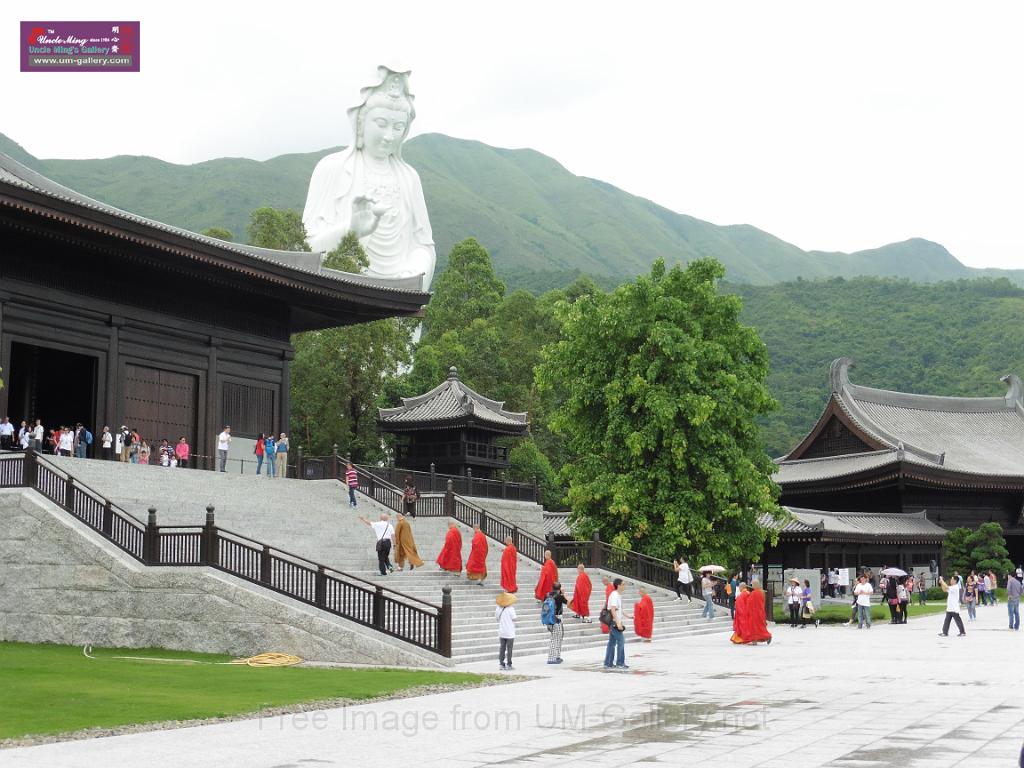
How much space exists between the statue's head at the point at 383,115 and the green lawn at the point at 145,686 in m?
48.8

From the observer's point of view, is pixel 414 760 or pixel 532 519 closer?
pixel 414 760

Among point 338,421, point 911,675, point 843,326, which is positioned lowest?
point 911,675

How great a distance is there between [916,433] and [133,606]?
4060cm

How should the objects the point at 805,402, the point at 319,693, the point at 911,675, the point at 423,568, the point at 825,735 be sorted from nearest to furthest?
the point at 825,735
the point at 319,693
the point at 911,675
the point at 423,568
the point at 805,402

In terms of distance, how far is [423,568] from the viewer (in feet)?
81.1

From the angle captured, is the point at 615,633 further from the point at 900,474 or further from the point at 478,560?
the point at 900,474

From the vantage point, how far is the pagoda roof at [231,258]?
24.8m

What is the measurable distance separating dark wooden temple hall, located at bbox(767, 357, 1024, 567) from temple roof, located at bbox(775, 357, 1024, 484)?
6cm

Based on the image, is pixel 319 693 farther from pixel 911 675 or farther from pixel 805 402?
pixel 805 402

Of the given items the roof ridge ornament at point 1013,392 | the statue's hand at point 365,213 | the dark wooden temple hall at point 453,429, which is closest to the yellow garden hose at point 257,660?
the dark wooden temple hall at point 453,429

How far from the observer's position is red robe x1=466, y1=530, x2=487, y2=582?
23906 mm

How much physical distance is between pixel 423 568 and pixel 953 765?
1578 cm

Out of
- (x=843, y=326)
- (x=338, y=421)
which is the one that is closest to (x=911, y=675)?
(x=338, y=421)

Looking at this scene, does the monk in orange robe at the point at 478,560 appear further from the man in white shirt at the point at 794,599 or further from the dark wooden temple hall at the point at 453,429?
the dark wooden temple hall at the point at 453,429
